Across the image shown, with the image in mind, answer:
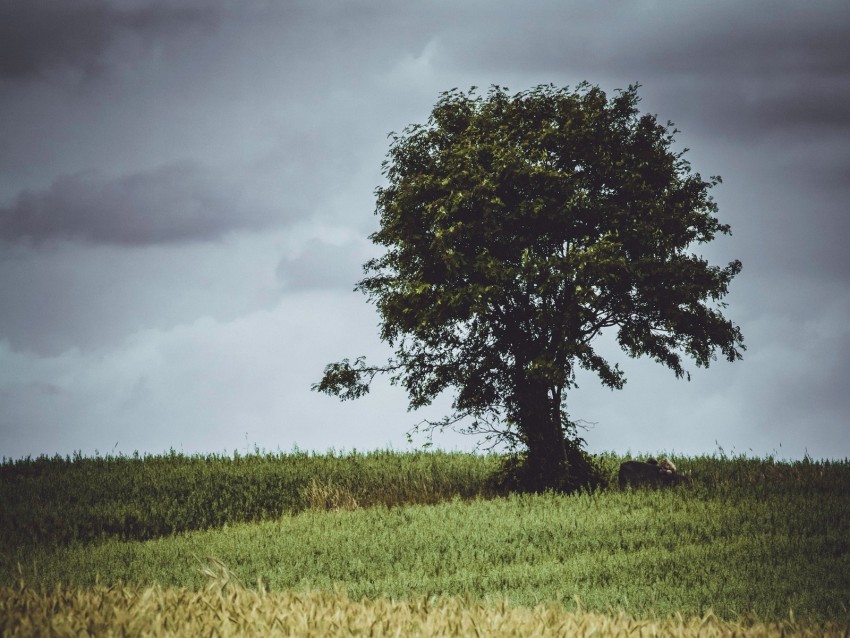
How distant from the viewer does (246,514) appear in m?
20.2

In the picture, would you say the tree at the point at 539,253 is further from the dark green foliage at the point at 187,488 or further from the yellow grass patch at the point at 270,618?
the yellow grass patch at the point at 270,618

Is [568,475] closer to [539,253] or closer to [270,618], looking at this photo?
[539,253]

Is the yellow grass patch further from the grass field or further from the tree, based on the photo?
the tree

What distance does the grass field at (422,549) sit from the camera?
16.8 feet

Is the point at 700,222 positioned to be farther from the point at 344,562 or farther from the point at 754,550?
the point at 344,562

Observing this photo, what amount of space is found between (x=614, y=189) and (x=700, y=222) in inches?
98.3

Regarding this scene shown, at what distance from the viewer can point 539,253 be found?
762 inches

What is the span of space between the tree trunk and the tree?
1.4 inches

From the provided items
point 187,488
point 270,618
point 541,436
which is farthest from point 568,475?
point 270,618

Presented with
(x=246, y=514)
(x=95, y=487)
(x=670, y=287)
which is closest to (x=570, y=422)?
(x=670, y=287)

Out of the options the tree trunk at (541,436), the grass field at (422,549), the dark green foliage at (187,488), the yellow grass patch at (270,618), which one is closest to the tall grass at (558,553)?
the grass field at (422,549)

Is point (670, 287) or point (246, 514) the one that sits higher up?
point (670, 287)

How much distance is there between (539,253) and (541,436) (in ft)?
15.5

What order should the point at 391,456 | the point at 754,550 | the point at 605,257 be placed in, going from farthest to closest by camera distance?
1. the point at 391,456
2. the point at 605,257
3. the point at 754,550
